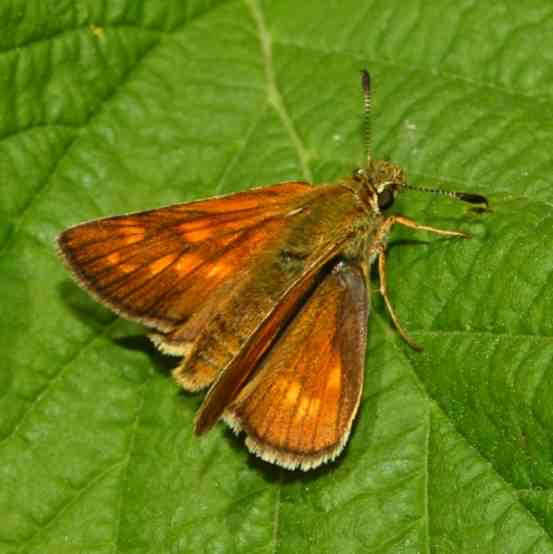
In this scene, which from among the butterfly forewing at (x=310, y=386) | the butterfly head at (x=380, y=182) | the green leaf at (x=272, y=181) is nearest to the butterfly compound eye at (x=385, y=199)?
the butterfly head at (x=380, y=182)

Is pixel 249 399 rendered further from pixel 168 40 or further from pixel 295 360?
pixel 168 40

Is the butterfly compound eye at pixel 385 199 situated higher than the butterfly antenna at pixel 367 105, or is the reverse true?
the butterfly antenna at pixel 367 105

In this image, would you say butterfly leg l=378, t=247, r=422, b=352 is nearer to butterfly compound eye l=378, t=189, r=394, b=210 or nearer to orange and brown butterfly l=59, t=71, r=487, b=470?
orange and brown butterfly l=59, t=71, r=487, b=470

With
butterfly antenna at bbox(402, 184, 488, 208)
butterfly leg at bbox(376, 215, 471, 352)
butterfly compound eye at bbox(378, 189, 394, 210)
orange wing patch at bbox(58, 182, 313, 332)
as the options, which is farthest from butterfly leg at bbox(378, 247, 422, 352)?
orange wing patch at bbox(58, 182, 313, 332)

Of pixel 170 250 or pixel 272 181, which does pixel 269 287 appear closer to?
pixel 170 250

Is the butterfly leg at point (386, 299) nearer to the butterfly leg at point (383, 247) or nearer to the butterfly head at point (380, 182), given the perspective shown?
the butterfly leg at point (383, 247)

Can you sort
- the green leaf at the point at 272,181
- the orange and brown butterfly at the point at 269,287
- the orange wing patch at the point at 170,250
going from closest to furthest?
the green leaf at the point at 272,181 < the orange and brown butterfly at the point at 269,287 < the orange wing patch at the point at 170,250

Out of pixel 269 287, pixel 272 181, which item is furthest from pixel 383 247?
pixel 272 181
